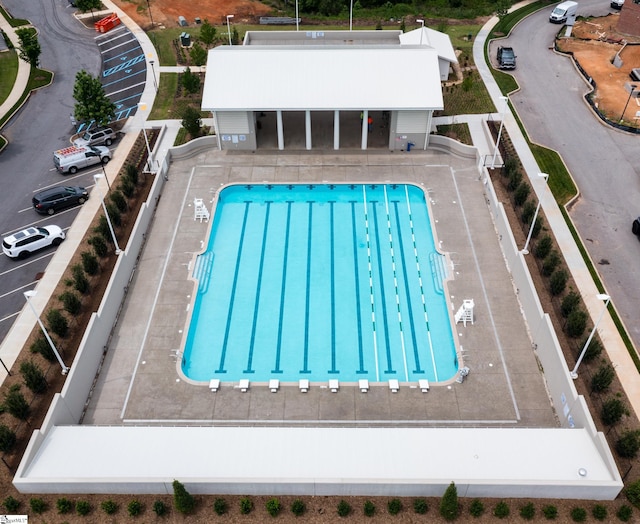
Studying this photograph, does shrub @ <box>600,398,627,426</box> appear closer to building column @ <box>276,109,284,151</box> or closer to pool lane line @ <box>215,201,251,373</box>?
pool lane line @ <box>215,201,251,373</box>

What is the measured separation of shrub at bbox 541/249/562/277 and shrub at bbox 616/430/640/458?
32.3ft

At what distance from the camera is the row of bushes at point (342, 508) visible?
19.2 metres

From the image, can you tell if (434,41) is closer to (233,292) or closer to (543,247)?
(543,247)

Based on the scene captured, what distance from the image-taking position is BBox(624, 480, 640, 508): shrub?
64.5 ft

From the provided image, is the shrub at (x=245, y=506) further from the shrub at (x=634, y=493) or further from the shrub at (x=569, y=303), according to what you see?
the shrub at (x=569, y=303)

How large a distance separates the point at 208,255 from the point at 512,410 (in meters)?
18.2

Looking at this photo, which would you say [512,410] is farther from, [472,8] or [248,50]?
[472,8]

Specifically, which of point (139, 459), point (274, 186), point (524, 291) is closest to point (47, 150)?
point (274, 186)

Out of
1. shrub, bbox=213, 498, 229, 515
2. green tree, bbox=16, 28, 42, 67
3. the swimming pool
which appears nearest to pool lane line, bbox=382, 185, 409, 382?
the swimming pool

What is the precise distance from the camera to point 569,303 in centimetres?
2650

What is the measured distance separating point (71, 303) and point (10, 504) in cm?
986

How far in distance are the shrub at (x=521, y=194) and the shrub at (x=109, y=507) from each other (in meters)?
27.5

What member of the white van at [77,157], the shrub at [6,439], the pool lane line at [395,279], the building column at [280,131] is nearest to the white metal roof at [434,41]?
the building column at [280,131]

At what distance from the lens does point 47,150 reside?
40.6 meters
